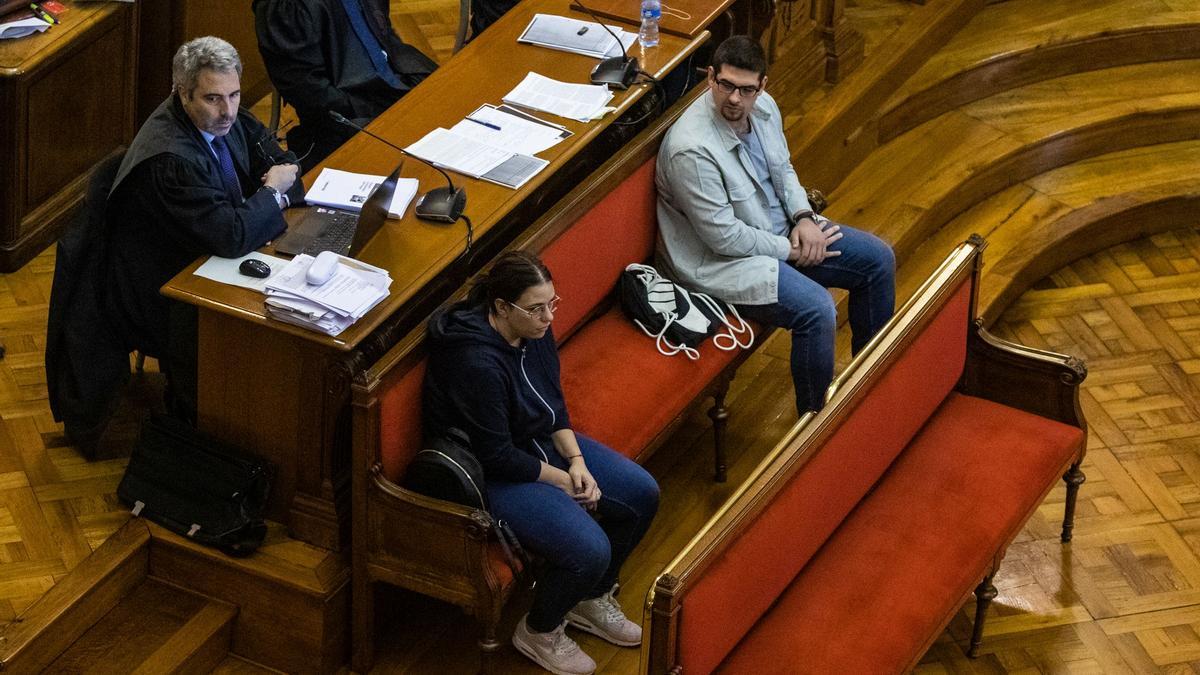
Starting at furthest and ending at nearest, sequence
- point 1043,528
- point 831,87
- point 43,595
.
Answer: point 831,87 < point 1043,528 < point 43,595

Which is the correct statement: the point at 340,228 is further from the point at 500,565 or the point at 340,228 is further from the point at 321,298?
the point at 500,565

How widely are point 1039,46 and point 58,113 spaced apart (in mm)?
3534

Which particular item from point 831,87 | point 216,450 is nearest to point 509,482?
point 216,450

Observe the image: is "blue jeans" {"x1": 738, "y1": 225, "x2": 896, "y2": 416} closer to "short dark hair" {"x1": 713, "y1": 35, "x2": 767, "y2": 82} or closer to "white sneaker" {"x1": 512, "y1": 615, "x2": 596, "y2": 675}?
"short dark hair" {"x1": 713, "y1": 35, "x2": 767, "y2": 82}

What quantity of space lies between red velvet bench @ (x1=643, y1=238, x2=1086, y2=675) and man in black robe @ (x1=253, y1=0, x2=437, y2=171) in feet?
5.25

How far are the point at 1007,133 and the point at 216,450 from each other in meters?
3.38

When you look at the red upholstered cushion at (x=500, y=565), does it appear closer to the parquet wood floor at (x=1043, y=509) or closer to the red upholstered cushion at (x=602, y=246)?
the parquet wood floor at (x=1043, y=509)

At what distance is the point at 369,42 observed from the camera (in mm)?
4883

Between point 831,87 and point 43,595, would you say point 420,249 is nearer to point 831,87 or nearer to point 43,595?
point 43,595

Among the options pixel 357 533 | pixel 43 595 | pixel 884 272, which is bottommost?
pixel 43 595

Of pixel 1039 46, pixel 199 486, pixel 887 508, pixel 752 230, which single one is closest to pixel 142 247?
pixel 199 486

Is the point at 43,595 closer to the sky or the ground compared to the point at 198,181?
closer to the ground

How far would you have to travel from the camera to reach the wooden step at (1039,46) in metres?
6.19

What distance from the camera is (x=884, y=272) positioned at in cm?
477
